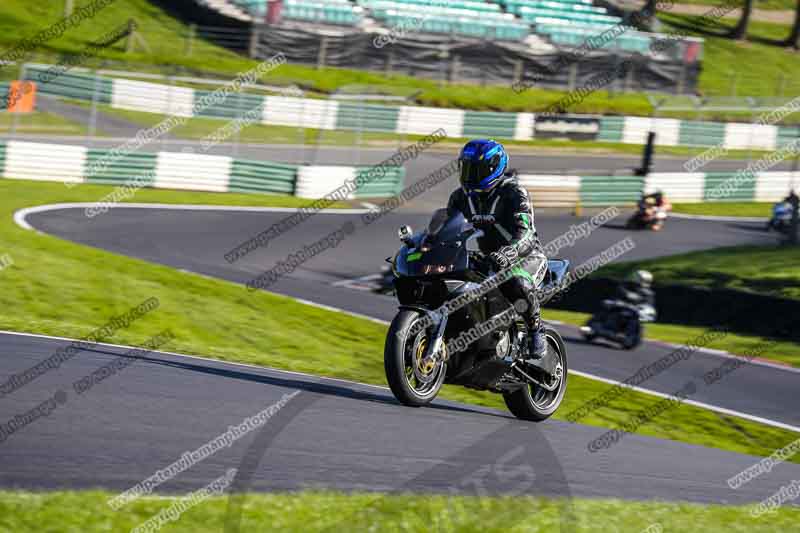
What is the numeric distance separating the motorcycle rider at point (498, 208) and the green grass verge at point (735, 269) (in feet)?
38.9

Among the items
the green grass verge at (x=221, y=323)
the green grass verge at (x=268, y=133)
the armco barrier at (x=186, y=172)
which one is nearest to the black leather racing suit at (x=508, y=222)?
the green grass verge at (x=221, y=323)

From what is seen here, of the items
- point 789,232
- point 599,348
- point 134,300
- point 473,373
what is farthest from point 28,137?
point 473,373

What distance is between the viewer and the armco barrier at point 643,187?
3005 centimetres

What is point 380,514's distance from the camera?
5410mm

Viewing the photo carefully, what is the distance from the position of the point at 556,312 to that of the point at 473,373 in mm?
12759

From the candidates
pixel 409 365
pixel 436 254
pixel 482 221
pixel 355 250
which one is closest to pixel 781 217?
pixel 355 250

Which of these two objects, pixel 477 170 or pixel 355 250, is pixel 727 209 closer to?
pixel 355 250

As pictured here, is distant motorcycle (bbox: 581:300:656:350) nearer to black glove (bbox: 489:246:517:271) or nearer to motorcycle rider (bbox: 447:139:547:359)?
motorcycle rider (bbox: 447:139:547:359)

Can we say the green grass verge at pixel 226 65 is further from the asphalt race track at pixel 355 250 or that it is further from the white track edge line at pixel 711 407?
the white track edge line at pixel 711 407

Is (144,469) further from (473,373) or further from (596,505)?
(473,373)

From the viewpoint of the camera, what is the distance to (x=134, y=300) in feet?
47.6

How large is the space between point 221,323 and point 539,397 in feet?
20.3

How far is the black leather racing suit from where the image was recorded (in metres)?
8.28

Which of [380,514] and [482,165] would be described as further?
[482,165]
